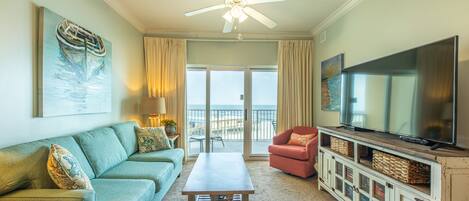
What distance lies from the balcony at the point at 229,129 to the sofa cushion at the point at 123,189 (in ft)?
9.26

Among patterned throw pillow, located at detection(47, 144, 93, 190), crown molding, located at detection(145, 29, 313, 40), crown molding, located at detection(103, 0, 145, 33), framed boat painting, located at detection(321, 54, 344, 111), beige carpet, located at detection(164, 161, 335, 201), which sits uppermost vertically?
crown molding, located at detection(103, 0, 145, 33)

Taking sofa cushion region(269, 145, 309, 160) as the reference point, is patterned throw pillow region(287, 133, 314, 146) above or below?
above

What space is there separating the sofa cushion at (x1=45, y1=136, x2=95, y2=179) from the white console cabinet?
256 centimetres

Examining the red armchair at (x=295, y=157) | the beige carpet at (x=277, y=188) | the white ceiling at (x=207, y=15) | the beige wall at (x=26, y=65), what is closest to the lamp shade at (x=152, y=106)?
the beige wall at (x=26, y=65)

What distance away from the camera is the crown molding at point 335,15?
352 centimetres

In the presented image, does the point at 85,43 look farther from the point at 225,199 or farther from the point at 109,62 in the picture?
the point at 225,199

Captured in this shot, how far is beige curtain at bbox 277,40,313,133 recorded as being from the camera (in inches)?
198

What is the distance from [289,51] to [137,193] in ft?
12.6

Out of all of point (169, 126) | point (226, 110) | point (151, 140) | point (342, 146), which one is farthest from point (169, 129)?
point (342, 146)

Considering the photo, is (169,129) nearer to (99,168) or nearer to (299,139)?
(99,168)

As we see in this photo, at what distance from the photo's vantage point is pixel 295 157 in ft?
13.3

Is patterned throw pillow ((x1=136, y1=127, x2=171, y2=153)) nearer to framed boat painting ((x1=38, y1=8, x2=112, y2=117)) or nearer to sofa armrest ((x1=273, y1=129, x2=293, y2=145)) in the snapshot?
framed boat painting ((x1=38, y1=8, x2=112, y2=117))

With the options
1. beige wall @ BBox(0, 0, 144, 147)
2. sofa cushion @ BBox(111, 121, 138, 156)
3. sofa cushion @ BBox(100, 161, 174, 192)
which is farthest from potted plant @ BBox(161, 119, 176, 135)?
sofa cushion @ BBox(100, 161, 174, 192)

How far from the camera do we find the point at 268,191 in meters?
3.48
